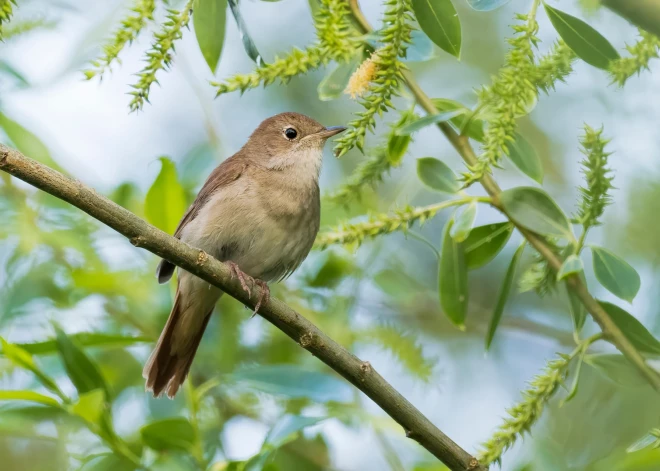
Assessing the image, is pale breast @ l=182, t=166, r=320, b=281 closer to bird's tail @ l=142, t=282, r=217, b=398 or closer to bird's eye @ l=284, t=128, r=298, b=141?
bird's tail @ l=142, t=282, r=217, b=398

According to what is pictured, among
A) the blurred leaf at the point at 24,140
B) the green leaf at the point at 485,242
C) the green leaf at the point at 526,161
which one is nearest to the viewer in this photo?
the green leaf at the point at 526,161

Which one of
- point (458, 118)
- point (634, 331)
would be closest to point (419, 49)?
point (458, 118)

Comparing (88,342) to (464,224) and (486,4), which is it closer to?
(464,224)

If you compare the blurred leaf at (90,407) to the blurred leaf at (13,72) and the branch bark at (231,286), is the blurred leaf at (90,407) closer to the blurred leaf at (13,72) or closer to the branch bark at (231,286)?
the branch bark at (231,286)

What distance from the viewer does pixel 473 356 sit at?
5.51 m

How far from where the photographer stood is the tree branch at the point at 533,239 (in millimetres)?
2283

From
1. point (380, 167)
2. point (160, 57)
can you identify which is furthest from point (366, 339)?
point (160, 57)

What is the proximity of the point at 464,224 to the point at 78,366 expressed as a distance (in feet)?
4.87

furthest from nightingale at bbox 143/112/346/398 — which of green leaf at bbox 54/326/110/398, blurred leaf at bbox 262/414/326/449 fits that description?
blurred leaf at bbox 262/414/326/449

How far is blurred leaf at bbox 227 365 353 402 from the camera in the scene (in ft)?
10.2

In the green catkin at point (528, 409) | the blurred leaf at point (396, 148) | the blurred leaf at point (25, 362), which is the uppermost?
the blurred leaf at point (396, 148)

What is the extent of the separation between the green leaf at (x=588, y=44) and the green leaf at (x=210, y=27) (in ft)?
3.14

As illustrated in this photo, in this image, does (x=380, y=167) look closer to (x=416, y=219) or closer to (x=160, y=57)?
(x=416, y=219)

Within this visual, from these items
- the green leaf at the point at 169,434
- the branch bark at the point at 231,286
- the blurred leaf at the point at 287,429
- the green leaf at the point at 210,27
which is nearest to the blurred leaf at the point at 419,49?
the green leaf at the point at 210,27
